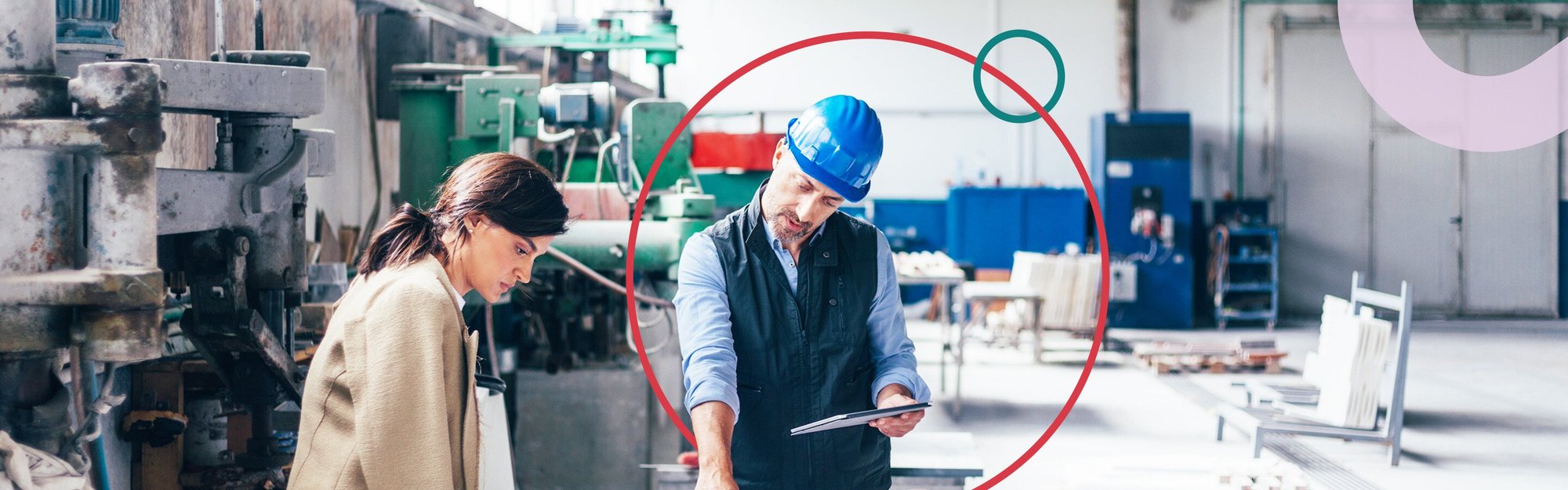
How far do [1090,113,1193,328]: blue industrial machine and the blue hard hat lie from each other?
9.81m

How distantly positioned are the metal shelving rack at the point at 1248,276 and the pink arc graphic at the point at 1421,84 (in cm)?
196

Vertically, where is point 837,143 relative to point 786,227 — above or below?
above

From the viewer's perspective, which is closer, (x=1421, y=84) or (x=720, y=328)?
(x=720, y=328)

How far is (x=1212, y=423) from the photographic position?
6.72m

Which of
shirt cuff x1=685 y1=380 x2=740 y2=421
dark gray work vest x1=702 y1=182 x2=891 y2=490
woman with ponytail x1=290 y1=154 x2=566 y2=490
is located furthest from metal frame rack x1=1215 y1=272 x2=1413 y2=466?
woman with ponytail x1=290 y1=154 x2=566 y2=490

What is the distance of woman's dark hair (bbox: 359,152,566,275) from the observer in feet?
5.71

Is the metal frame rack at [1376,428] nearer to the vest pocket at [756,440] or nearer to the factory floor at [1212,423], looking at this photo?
the factory floor at [1212,423]

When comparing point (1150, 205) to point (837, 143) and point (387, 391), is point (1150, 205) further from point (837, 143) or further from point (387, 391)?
point (387, 391)

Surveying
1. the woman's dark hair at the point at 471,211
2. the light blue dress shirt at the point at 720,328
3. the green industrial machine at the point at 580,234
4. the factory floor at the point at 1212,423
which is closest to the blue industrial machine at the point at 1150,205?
the factory floor at the point at 1212,423

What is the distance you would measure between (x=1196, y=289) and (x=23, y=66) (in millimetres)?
11673

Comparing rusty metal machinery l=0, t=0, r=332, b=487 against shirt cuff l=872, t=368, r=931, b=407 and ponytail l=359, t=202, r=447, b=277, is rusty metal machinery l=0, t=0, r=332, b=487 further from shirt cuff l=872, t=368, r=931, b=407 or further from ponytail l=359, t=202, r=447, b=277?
shirt cuff l=872, t=368, r=931, b=407

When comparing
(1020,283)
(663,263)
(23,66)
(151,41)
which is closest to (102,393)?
(23,66)

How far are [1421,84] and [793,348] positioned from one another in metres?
11.9

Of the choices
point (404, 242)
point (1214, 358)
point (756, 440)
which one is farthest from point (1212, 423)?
point (404, 242)
